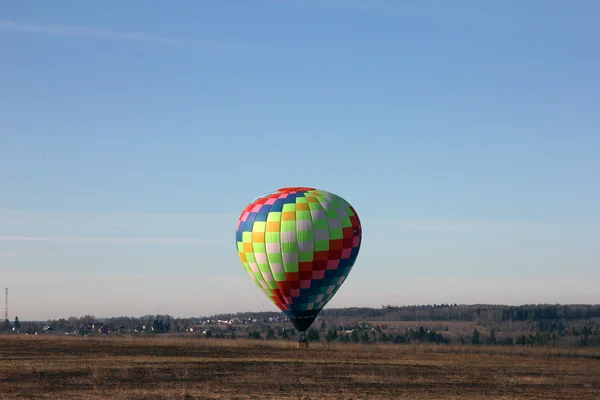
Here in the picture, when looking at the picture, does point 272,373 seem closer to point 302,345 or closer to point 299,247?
point 299,247

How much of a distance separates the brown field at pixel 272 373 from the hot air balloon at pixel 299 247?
490 cm

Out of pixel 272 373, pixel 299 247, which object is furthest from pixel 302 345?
pixel 272 373

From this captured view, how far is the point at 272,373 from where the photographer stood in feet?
147

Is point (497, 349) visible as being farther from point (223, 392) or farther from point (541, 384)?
point (223, 392)

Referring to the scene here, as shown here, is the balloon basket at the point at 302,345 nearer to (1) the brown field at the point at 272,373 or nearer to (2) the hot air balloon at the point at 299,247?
(2) the hot air balloon at the point at 299,247

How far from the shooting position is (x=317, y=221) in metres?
66.4

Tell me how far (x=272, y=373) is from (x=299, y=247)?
21902 millimetres

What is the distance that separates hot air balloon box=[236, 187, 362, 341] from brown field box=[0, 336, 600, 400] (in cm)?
490

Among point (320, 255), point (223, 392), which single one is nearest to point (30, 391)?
point (223, 392)

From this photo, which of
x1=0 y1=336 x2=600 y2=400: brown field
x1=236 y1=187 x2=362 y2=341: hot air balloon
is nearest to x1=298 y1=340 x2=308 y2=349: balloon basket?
x1=236 y1=187 x2=362 y2=341: hot air balloon

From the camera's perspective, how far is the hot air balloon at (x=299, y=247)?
6612 centimetres

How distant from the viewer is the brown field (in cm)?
3672

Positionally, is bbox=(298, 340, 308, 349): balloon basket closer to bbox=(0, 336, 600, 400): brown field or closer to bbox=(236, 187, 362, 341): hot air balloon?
bbox=(236, 187, 362, 341): hot air balloon

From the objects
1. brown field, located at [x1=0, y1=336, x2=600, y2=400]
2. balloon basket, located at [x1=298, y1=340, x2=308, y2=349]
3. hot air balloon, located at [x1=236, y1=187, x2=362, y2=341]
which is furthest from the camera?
balloon basket, located at [x1=298, y1=340, x2=308, y2=349]
